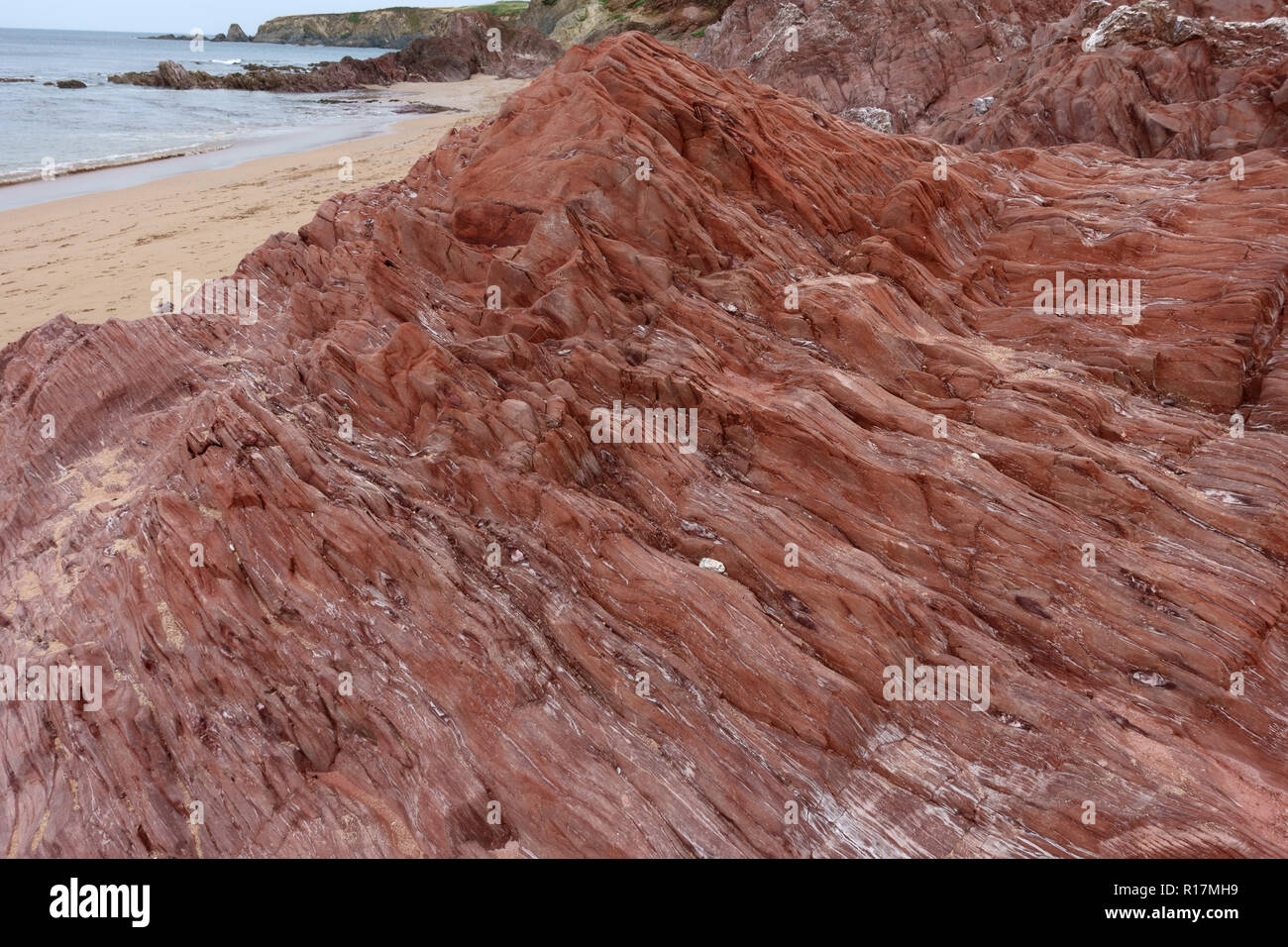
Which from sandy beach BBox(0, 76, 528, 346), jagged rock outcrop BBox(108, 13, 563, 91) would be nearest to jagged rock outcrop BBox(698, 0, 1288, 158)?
sandy beach BBox(0, 76, 528, 346)

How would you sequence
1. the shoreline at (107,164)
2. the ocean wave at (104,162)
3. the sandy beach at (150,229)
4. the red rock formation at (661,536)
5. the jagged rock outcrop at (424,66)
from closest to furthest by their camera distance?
the red rock formation at (661,536), the sandy beach at (150,229), the shoreline at (107,164), the ocean wave at (104,162), the jagged rock outcrop at (424,66)

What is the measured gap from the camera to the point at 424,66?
345ft

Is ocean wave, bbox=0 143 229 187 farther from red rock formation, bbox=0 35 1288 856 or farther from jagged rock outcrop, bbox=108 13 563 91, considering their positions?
jagged rock outcrop, bbox=108 13 563 91

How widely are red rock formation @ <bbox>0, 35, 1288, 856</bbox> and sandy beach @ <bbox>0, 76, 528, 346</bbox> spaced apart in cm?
923

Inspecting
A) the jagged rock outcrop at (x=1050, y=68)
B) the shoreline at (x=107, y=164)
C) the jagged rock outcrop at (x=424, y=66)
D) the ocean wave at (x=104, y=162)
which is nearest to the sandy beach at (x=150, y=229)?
the shoreline at (x=107, y=164)

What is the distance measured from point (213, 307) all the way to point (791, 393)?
406 inches

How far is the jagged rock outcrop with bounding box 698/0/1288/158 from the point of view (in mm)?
21625

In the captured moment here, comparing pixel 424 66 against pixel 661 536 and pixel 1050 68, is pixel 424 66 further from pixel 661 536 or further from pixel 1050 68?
pixel 661 536

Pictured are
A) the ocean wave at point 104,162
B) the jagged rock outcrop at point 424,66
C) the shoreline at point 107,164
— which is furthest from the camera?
the jagged rock outcrop at point 424,66

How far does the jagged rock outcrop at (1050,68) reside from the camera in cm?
2162

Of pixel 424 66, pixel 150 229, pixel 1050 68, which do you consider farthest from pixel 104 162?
pixel 424 66

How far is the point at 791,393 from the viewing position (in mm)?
10695

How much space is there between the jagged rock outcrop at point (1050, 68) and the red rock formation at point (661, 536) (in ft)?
33.8

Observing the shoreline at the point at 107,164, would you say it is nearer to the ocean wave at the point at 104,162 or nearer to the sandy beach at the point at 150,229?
the ocean wave at the point at 104,162
